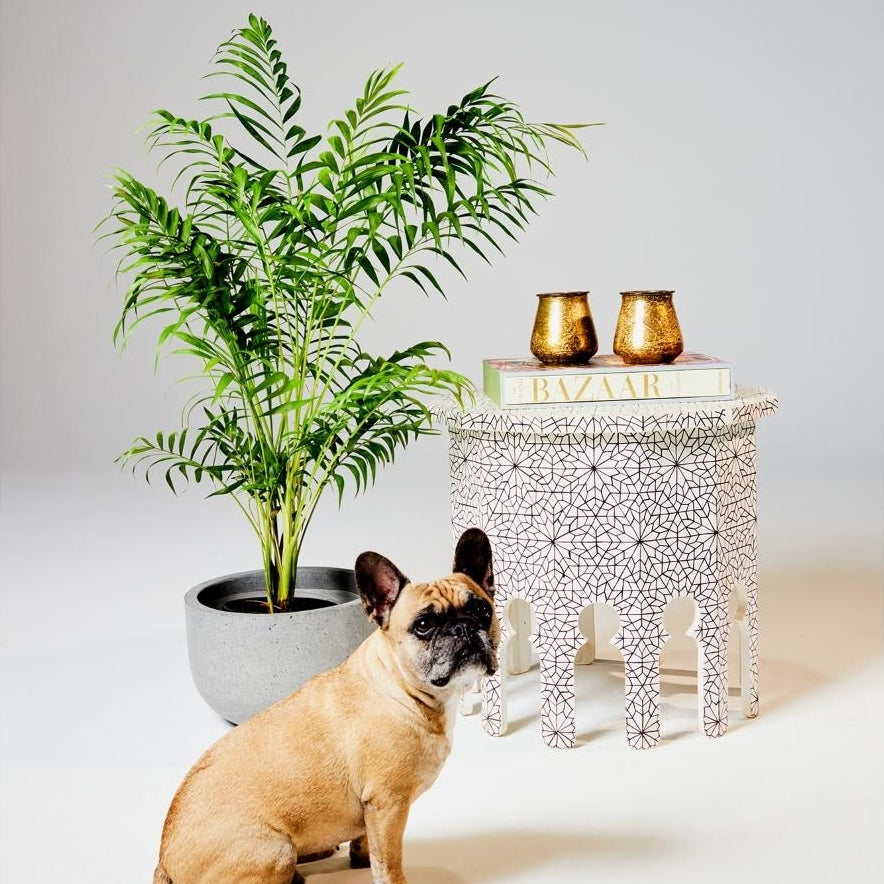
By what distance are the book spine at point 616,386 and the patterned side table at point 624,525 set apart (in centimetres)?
4

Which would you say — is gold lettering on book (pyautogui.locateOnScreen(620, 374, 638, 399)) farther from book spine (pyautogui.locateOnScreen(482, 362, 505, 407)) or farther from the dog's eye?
the dog's eye

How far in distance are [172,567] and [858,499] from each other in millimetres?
2995

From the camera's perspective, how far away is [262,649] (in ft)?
11.1

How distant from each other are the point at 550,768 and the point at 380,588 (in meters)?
0.99

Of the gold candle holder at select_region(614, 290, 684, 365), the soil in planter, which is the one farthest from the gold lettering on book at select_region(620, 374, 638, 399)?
the soil in planter

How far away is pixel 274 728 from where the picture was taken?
2523mm

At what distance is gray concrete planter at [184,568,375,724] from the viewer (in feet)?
11.0

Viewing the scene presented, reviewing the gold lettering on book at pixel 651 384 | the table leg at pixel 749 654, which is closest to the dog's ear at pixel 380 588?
the gold lettering on book at pixel 651 384

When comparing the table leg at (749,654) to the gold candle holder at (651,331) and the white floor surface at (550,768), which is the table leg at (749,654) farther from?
the gold candle holder at (651,331)

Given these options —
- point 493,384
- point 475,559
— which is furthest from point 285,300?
point 475,559

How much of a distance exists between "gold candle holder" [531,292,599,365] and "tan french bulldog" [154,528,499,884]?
1057mm

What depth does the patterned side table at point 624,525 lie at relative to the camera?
326 cm

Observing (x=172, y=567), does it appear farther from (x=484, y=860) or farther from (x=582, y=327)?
(x=484, y=860)

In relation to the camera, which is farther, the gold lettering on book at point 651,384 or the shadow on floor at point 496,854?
A: the gold lettering on book at point 651,384
